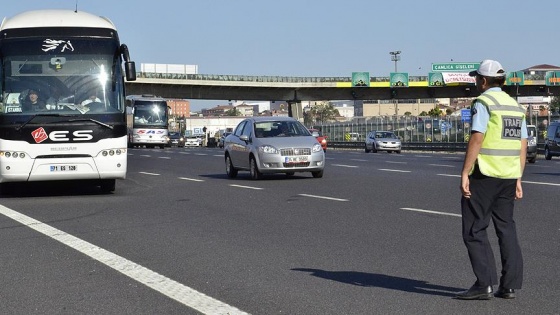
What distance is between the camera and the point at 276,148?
78.3 ft

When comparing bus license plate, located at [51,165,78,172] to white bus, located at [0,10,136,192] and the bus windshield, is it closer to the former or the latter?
white bus, located at [0,10,136,192]

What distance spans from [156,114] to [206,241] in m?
56.7

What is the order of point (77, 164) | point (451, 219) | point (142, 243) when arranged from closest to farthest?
point (142, 243) < point (451, 219) < point (77, 164)

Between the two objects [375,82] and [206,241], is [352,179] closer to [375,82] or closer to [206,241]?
[206,241]

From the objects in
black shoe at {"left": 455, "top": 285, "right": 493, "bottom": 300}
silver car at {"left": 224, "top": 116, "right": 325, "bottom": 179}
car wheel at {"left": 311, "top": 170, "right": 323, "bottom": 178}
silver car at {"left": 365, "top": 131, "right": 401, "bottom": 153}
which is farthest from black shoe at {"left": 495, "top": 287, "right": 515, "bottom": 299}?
silver car at {"left": 365, "top": 131, "right": 401, "bottom": 153}

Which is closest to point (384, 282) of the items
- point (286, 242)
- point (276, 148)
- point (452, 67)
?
point (286, 242)

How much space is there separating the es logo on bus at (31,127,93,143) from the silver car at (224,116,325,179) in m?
5.86

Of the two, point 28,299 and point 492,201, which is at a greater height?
point 492,201

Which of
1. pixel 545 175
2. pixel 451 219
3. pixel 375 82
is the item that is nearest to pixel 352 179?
pixel 545 175

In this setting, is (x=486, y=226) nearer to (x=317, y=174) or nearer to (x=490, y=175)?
(x=490, y=175)

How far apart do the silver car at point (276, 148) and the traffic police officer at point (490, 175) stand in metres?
16.3

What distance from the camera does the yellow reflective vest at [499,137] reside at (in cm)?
727

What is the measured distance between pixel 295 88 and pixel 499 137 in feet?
289

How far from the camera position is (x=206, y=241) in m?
11.6
